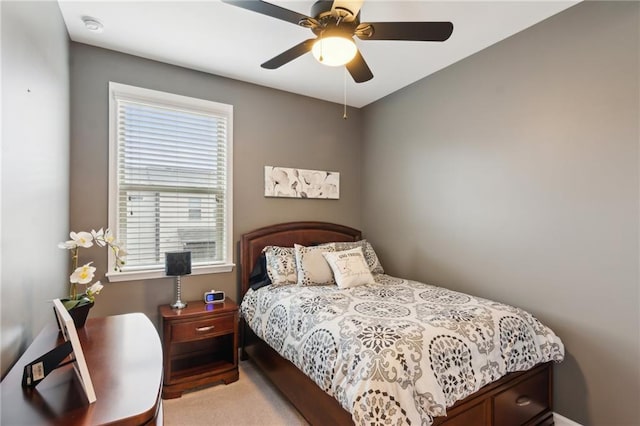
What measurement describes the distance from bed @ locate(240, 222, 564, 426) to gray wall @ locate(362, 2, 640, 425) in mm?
281

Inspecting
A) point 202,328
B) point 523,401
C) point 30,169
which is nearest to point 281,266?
point 202,328

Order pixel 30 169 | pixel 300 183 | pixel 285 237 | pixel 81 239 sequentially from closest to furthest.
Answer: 1. pixel 30 169
2. pixel 81 239
3. pixel 285 237
4. pixel 300 183

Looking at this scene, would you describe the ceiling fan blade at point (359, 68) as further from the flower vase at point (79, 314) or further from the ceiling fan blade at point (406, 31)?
the flower vase at point (79, 314)

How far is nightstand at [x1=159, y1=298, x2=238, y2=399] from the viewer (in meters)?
2.47

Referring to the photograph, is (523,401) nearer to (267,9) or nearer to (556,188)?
(556,188)

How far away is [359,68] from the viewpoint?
219 centimetres

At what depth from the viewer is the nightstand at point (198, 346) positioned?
2467 millimetres

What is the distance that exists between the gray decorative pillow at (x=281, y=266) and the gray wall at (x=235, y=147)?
436 mm

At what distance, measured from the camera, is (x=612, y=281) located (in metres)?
1.94

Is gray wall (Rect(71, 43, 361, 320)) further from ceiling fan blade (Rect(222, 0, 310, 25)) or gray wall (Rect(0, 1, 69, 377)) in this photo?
ceiling fan blade (Rect(222, 0, 310, 25))

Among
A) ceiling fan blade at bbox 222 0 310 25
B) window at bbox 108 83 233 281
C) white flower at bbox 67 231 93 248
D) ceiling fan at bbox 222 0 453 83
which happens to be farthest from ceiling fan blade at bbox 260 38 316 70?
white flower at bbox 67 231 93 248

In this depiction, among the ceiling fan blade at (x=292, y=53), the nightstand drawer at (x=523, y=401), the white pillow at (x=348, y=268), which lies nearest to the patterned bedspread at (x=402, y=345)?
the nightstand drawer at (x=523, y=401)

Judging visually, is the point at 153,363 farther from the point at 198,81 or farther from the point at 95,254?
the point at 198,81

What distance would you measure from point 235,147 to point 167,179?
73 cm
